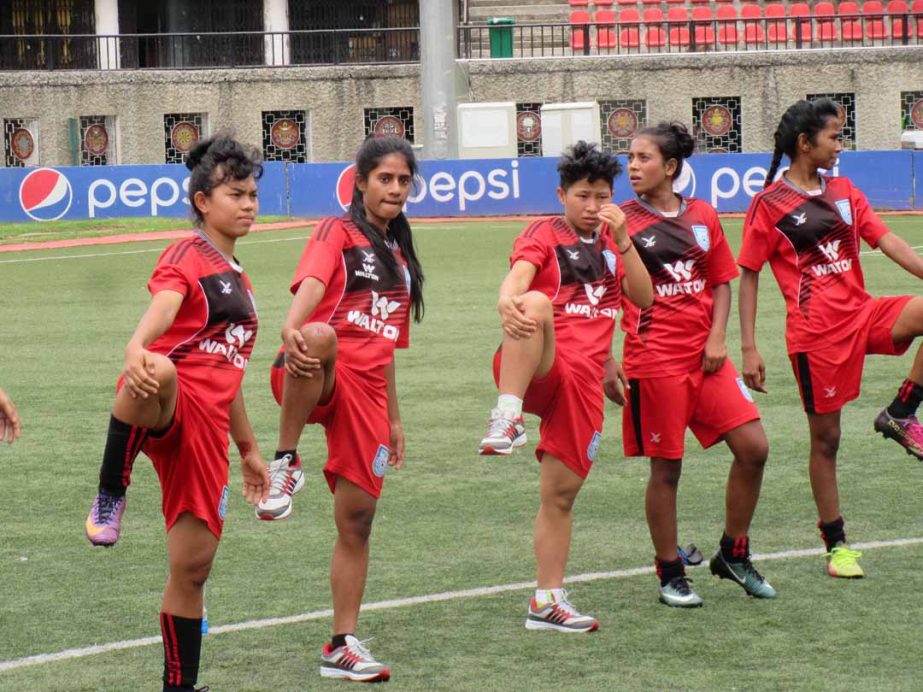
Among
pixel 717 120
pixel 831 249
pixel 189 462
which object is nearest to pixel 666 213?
pixel 831 249

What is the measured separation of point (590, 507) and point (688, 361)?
7.04 ft

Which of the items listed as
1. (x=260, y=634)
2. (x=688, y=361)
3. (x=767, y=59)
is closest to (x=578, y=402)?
(x=688, y=361)

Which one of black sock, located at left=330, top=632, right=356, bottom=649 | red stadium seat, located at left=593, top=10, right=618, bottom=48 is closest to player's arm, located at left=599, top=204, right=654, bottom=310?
black sock, located at left=330, top=632, right=356, bottom=649

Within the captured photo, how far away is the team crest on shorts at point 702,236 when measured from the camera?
6715 mm

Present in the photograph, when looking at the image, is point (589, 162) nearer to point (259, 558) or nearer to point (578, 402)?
point (578, 402)

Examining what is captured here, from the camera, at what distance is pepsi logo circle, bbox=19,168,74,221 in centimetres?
2800

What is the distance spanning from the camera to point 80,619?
259 inches

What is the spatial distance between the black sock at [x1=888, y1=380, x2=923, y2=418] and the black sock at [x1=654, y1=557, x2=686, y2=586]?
53.5 inches

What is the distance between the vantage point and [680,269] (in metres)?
6.71

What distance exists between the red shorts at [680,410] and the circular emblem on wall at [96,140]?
32.3 metres

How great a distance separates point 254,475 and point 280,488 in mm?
123

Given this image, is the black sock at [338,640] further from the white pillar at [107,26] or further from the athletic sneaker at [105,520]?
the white pillar at [107,26]

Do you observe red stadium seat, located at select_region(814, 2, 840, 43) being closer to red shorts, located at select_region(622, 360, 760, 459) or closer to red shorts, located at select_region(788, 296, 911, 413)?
red shorts, located at select_region(788, 296, 911, 413)

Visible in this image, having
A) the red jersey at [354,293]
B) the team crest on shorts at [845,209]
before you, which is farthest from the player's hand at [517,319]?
the team crest on shorts at [845,209]
